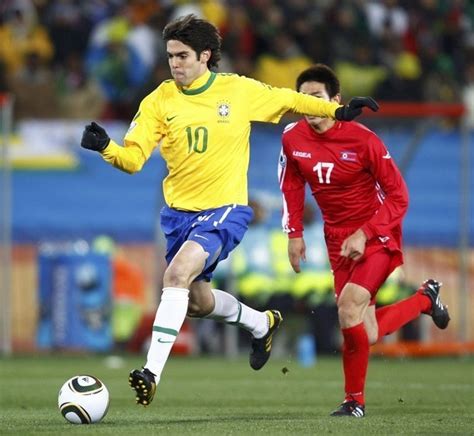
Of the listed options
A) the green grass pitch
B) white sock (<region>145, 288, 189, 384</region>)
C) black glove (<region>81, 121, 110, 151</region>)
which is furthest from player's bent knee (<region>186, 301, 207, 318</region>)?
black glove (<region>81, 121, 110, 151</region>)

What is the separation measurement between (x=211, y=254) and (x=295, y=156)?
1.15 m

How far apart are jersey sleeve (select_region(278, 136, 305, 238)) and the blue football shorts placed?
0.56m

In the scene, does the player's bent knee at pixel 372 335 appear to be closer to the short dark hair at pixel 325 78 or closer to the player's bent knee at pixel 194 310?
the player's bent knee at pixel 194 310

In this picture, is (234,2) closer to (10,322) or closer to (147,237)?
(147,237)

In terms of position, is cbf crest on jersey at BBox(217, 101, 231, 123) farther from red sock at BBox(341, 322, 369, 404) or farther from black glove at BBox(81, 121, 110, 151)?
red sock at BBox(341, 322, 369, 404)

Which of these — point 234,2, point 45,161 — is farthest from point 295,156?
point 234,2

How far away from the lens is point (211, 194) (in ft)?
33.3

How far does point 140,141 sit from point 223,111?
2.18 feet

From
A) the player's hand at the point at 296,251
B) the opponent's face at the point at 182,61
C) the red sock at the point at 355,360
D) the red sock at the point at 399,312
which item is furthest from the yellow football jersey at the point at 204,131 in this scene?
the red sock at the point at 399,312

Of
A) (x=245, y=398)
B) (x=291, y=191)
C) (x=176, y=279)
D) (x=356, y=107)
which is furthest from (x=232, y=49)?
(x=176, y=279)

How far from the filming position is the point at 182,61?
10.0 meters

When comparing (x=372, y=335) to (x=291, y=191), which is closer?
(x=291, y=191)

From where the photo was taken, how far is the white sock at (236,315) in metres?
10.7

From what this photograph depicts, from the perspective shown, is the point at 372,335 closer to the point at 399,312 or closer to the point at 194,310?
the point at 399,312
